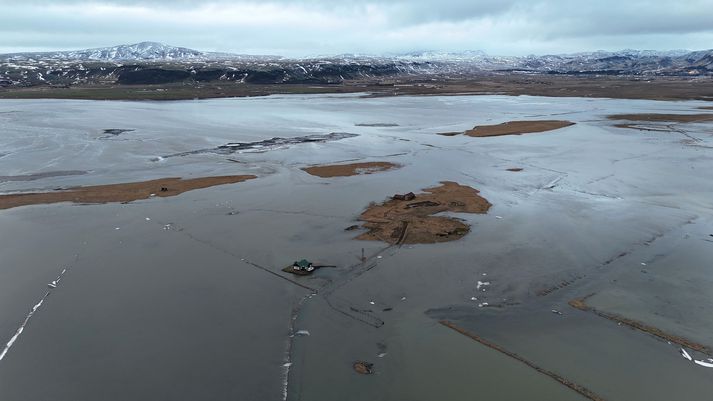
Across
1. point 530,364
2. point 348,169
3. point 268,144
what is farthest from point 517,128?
point 530,364

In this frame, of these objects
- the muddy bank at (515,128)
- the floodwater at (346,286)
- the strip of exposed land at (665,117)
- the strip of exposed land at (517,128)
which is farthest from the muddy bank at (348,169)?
the strip of exposed land at (665,117)

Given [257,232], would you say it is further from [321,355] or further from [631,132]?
[631,132]

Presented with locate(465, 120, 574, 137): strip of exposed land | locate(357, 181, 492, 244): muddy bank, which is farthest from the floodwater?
locate(465, 120, 574, 137): strip of exposed land

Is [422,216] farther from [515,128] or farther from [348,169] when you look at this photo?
[515,128]

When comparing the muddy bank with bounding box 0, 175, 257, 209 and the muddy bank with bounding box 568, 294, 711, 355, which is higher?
the muddy bank with bounding box 0, 175, 257, 209

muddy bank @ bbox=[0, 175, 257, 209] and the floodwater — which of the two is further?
muddy bank @ bbox=[0, 175, 257, 209]

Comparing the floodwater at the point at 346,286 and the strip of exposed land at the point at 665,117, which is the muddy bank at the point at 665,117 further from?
the floodwater at the point at 346,286

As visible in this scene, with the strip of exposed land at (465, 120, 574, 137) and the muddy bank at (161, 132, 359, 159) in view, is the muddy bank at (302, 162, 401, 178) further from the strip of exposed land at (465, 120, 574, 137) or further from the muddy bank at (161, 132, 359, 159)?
the strip of exposed land at (465, 120, 574, 137)

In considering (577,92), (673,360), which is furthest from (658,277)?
(577,92)
